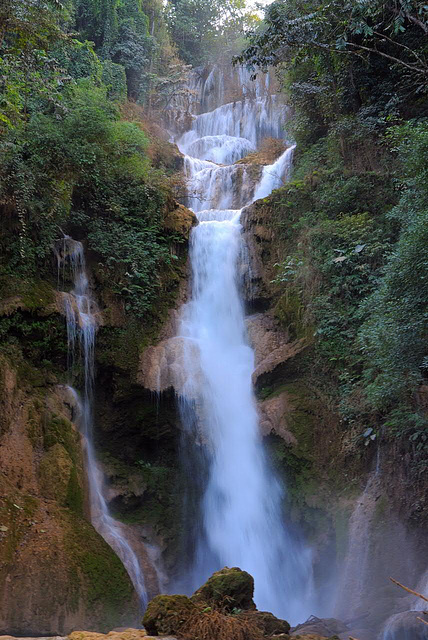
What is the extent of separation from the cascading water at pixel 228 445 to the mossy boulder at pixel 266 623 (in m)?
3.13

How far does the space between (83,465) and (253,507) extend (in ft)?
11.7

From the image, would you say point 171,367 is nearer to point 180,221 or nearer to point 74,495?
point 74,495

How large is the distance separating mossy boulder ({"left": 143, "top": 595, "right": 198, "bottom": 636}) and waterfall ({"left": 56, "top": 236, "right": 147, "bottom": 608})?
10.8 ft

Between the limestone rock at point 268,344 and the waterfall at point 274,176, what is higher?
the waterfall at point 274,176

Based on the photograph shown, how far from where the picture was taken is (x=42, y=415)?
9.23m

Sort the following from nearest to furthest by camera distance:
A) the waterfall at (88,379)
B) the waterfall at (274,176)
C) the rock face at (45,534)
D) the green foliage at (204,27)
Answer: the rock face at (45,534) < the waterfall at (88,379) < the waterfall at (274,176) < the green foliage at (204,27)

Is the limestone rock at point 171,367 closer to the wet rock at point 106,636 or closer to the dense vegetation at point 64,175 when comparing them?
the dense vegetation at point 64,175

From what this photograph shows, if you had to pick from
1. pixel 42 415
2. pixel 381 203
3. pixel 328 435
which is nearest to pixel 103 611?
pixel 42 415

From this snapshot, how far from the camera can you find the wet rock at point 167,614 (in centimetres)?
523

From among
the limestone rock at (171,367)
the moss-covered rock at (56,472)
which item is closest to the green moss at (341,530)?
the limestone rock at (171,367)

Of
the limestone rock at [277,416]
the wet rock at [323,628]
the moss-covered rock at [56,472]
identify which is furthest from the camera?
the limestone rock at [277,416]

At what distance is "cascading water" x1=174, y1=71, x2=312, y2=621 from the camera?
9.30 m

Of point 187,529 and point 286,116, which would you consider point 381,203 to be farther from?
point 286,116

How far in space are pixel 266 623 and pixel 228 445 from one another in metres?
5.18
